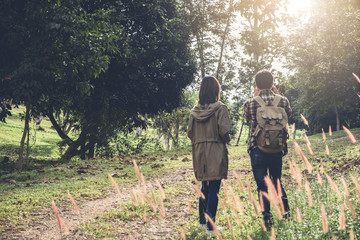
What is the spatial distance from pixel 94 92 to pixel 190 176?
7.71 meters

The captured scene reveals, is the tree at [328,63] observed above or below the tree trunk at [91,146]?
above

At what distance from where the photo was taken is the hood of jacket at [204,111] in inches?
169

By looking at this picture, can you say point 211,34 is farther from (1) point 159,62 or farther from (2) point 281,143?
(2) point 281,143

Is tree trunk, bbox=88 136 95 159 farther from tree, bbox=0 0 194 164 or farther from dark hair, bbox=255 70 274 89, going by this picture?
dark hair, bbox=255 70 274 89

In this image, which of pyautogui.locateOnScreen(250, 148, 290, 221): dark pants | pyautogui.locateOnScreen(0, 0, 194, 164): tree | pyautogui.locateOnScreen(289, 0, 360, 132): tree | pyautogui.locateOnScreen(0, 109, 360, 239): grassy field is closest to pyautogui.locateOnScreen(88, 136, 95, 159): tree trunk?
pyautogui.locateOnScreen(0, 0, 194, 164): tree

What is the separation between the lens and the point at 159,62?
16703 millimetres

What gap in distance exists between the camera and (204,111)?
14.3 feet

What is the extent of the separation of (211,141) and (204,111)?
44cm

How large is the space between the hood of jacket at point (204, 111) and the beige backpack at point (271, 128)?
59 cm

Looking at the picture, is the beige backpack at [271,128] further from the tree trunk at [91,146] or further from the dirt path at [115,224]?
the tree trunk at [91,146]

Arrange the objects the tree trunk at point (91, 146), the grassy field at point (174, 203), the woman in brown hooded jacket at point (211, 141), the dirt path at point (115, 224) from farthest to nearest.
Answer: the tree trunk at point (91, 146) < the dirt path at point (115, 224) < the woman in brown hooded jacket at point (211, 141) < the grassy field at point (174, 203)

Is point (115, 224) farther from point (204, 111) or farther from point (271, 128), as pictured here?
point (271, 128)

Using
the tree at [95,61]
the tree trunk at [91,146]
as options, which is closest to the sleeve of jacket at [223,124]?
the tree at [95,61]

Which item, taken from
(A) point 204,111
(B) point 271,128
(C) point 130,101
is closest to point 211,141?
(A) point 204,111
